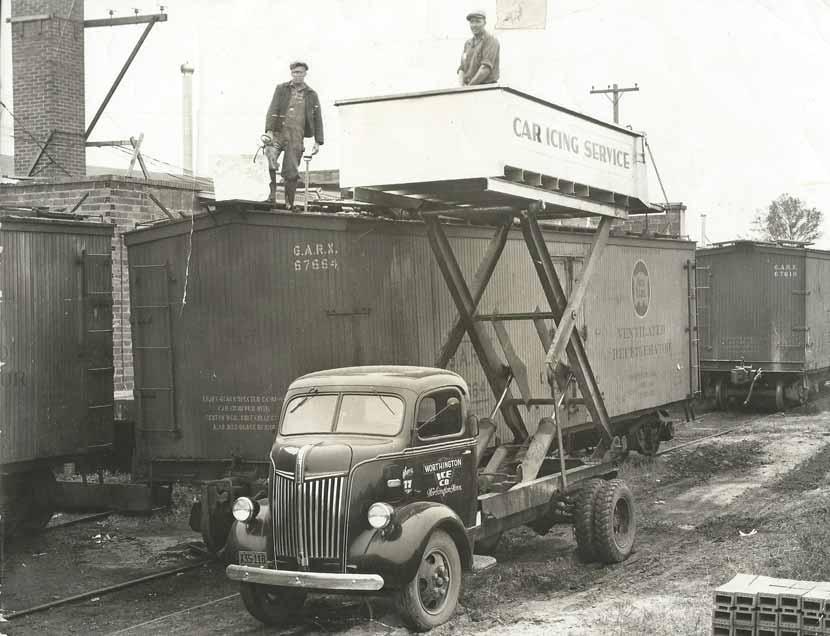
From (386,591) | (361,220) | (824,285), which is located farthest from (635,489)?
(824,285)

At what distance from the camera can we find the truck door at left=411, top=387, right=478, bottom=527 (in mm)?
8289

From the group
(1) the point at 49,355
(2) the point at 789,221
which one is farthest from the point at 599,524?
(2) the point at 789,221

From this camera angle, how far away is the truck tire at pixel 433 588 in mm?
7668

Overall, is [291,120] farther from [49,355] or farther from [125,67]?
[125,67]

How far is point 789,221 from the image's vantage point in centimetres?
5562

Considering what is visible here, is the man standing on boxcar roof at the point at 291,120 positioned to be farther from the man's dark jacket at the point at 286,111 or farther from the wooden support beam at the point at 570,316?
the wooden support beam at the point at 570,316

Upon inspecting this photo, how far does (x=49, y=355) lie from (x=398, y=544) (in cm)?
633

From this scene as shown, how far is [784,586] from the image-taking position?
21.1ft

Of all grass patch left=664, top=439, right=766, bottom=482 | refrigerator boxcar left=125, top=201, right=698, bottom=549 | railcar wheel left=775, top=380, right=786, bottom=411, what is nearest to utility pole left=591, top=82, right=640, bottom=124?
railcar wheel left=775, top=380, right=786, bottom=411

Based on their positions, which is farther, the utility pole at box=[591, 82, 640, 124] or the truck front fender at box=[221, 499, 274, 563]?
the utility pole at box=[591, 82, 640, 124]

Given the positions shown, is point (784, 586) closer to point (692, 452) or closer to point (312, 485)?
point (312, 485)

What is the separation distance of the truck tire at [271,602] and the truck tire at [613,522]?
3.31m

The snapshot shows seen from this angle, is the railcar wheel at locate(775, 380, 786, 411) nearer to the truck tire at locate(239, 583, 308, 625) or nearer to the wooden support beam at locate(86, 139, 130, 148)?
the wooden support beam at locate(86, 139, 130, 148)

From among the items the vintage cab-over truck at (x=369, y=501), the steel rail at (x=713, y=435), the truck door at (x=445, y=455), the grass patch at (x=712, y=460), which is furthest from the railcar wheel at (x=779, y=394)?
the truck door at (x=445, y=455)
